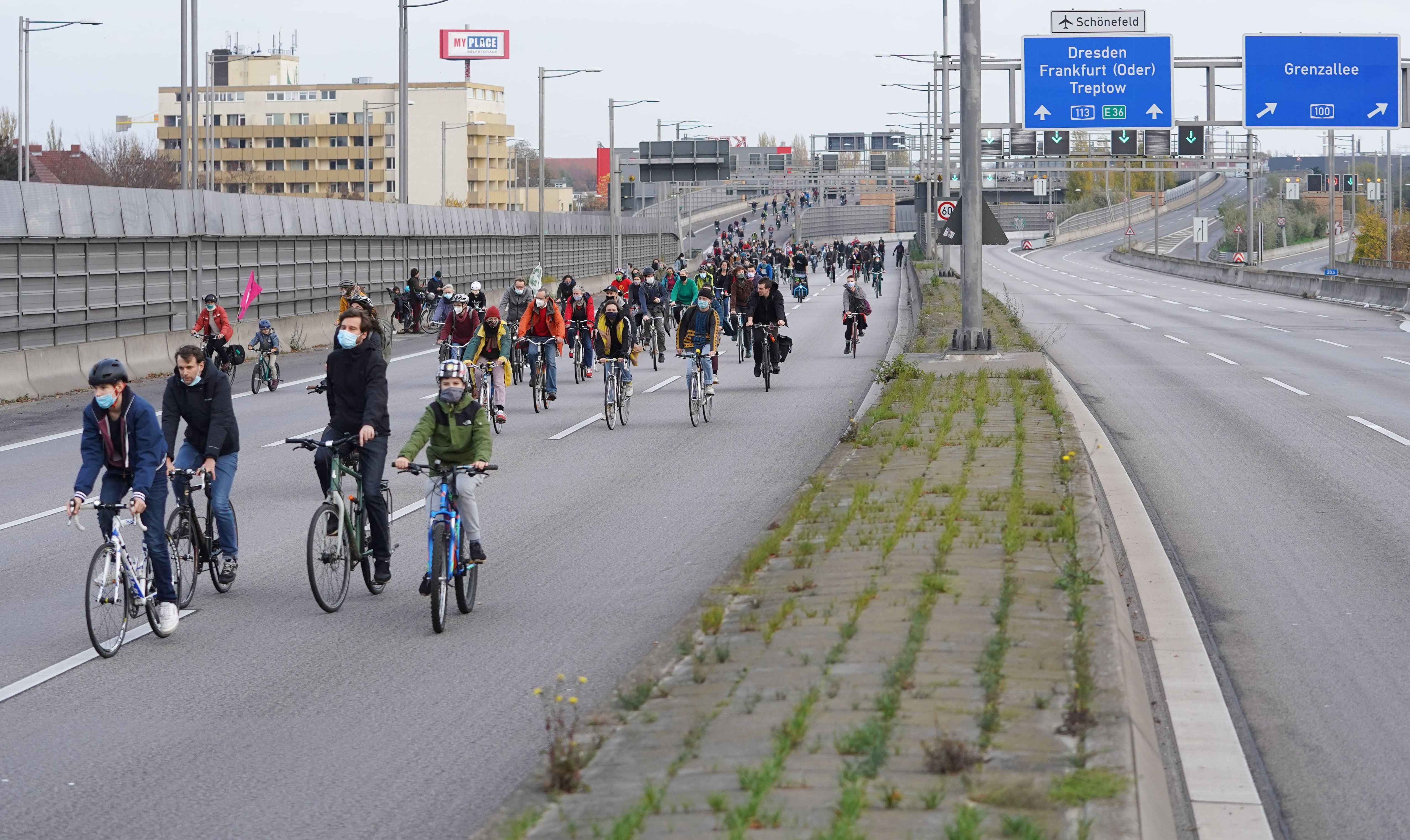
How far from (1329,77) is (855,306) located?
37.9ft

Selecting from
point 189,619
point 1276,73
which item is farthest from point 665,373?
point 189,619

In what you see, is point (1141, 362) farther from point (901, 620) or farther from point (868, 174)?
point (868, 174)

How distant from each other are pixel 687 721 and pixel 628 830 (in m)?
1.30

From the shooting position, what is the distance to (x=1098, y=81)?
1339 inches

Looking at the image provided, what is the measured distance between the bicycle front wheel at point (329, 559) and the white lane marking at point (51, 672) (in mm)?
783

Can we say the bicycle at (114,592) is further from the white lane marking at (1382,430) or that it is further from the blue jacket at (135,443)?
the white lane marking at (1382,430)

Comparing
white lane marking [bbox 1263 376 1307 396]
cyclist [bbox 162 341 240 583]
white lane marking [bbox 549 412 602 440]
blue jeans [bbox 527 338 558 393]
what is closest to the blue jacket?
cyclist [bbox 162 341 240 583]

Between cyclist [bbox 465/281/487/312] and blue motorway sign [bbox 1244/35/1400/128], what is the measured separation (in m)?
16.7

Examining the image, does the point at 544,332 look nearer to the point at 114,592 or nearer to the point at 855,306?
the point at 855,306

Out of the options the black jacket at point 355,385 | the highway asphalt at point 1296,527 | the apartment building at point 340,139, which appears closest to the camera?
the highway asphalt at point 1296,527

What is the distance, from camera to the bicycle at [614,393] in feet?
64.8

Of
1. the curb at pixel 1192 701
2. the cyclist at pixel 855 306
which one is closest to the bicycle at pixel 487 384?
the curb at pixel 1192 701

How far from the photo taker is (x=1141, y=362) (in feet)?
95.5

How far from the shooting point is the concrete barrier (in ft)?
164
